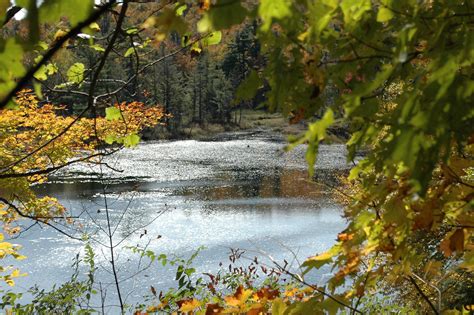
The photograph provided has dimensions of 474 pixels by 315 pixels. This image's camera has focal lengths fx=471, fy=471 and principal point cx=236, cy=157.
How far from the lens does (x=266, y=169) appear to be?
85.6ft

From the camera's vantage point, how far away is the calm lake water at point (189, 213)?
12078 millimetres

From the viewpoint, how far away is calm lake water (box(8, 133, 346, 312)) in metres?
12.1

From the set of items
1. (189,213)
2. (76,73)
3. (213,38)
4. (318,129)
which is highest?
(213,38)

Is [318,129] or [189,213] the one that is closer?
[318,129]

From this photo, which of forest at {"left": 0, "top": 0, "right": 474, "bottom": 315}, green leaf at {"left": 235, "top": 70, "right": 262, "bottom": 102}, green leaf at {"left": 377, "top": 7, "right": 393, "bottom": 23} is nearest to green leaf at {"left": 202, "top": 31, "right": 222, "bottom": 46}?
forest at {"left": 0, "top": 0, "right": 474, "bottom": 315}

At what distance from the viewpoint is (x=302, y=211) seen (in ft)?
60.2

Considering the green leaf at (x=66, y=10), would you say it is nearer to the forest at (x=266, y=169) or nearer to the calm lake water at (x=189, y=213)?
the forest at (x=266, y=169)

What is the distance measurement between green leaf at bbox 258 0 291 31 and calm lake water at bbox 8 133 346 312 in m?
6.29

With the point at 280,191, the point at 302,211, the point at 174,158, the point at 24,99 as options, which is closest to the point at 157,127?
the point at 174,158

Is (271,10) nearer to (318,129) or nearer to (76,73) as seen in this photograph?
(318,129)

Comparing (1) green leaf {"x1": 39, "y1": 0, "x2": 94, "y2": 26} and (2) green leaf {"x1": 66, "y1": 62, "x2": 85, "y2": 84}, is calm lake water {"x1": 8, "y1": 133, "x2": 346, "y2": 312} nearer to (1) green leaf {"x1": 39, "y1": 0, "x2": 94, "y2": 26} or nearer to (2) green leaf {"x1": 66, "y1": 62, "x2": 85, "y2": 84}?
(2) green leaf {"x1": 66, "y1": 62, "x2": 85, "y2": 84}

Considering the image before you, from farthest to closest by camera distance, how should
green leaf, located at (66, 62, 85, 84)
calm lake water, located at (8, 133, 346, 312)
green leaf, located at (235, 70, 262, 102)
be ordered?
calm lake water, located at (8, 133, 346, 312) < green leaf, located at (66, 62, 85, 84) < green leaf, located at (235, 70, 262, 102)

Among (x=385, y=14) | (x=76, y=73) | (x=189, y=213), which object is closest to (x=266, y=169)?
(x=189, y=213)

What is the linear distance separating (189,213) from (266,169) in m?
9.27
